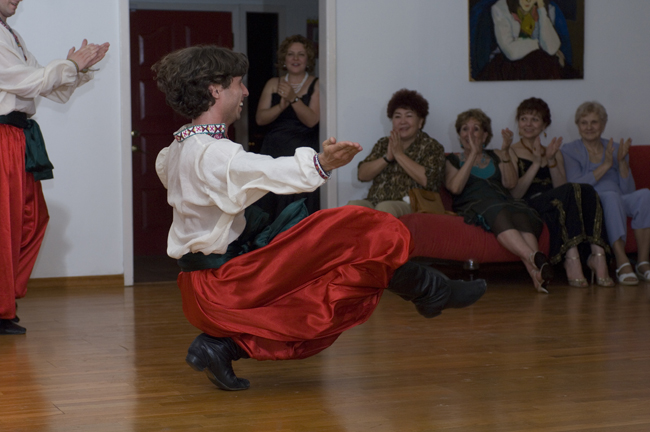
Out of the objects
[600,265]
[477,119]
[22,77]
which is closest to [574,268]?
[600,265]

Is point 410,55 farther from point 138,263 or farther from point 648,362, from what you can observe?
point 648,362

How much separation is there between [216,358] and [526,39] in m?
4.23

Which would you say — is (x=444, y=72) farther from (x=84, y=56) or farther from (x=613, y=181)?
(x=84, y=56)

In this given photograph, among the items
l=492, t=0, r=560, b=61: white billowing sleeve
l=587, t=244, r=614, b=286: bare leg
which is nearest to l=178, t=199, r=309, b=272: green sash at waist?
l=587, t=244, r=614, b=286: bare leg

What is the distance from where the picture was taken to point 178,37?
22.8 ft

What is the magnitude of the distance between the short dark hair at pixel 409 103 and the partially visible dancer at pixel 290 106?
52 centimetres

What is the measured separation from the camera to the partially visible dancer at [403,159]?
5012 mm

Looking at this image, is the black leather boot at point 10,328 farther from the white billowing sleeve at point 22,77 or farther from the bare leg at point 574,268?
the bare leg at point 574,268

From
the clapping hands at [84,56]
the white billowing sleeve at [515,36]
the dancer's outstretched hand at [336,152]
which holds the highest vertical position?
the white billowing sleeve at [515,36]


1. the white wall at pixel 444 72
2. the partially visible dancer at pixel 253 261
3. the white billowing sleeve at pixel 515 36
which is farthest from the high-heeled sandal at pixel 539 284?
the partially visible dancer at pixel 253 261

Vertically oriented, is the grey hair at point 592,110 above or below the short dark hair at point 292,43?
below

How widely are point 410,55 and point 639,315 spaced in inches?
103

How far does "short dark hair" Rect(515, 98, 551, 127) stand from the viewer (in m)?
5.44

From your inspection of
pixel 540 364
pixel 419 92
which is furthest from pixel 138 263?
pixel 540 364
